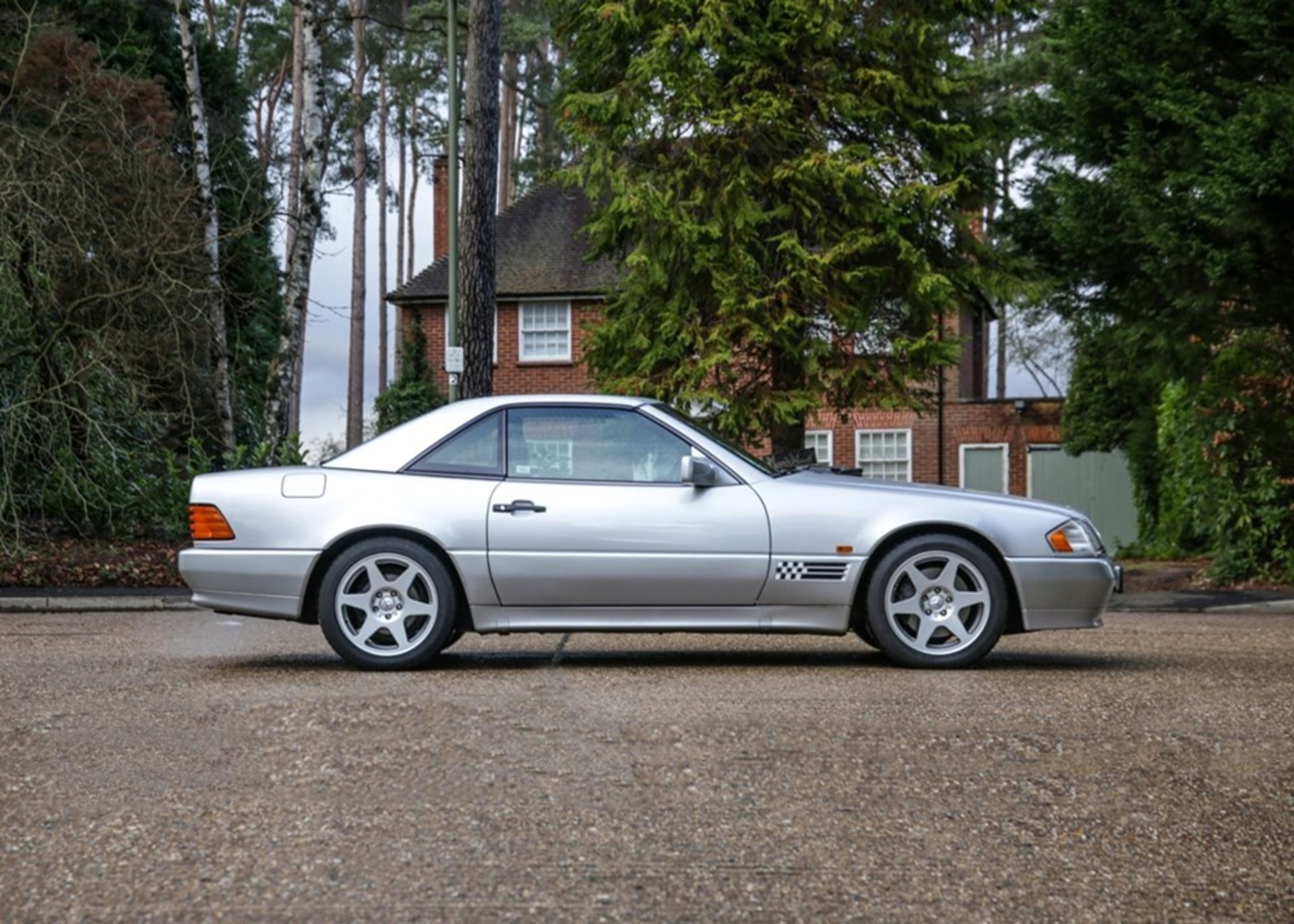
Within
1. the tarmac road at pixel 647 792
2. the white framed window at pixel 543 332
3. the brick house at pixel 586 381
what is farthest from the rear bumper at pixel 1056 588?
Result: the white framed window at pixel 543 332

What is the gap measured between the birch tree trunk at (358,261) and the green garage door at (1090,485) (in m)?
18.5

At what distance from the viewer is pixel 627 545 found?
9172 millimetres

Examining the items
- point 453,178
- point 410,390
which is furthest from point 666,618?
point 410,390

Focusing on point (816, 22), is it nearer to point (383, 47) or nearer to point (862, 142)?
point (862, 142)

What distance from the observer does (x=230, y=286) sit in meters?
21.1

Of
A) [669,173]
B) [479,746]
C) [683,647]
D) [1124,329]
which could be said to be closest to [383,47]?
[669,173]

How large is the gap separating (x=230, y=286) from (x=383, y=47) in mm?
31677

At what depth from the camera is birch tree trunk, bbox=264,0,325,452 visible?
78.4 ft

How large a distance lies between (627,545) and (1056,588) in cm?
224

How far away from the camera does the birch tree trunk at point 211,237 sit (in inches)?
799

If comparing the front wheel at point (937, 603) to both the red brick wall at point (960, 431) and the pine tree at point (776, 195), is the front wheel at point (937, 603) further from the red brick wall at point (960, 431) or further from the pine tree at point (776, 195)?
the red brick wall at point (960, 431)

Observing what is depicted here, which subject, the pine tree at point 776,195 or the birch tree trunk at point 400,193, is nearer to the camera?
Answer: the pine tree at point 776,195

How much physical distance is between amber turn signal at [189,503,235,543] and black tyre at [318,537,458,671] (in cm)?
62

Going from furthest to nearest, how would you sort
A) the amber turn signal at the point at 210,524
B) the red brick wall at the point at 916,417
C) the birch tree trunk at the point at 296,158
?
the red brick wall at the point at 916,417
the birch tree trunk at the point at 296,158
the amber turn signal at the point at 210,524
